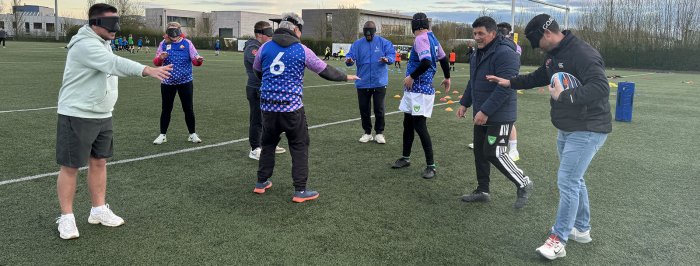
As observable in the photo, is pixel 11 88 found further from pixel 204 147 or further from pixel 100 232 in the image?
pixel 100 232

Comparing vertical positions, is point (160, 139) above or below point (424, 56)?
below

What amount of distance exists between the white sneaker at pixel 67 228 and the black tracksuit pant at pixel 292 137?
1850mm

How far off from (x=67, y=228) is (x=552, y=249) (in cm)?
384

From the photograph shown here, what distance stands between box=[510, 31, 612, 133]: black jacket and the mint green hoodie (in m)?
3.16

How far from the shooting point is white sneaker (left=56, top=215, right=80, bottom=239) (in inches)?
158

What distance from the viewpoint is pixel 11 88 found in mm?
14062

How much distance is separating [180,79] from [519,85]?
5.16m

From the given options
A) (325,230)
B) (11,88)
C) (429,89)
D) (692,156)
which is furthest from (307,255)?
(11,88)

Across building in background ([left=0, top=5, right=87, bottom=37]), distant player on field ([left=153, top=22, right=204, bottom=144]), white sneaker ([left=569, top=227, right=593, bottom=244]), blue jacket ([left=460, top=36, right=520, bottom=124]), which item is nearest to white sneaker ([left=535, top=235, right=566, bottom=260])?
white sneaker ([left=569, top=227, right=593, bottom=244])

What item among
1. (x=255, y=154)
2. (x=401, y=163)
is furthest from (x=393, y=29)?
(x=401, y=163)

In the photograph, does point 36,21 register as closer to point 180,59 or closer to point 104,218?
point 180,59

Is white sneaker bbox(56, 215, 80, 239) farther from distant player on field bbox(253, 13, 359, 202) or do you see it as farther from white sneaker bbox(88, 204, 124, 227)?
distant player on field bbox(253, 13, 359, 202)

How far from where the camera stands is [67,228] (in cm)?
403

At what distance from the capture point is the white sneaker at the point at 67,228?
402 cm
